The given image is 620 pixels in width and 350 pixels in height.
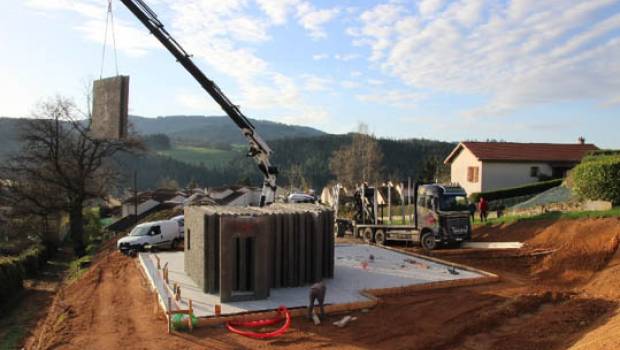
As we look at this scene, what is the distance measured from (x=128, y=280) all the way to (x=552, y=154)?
35.5 metres

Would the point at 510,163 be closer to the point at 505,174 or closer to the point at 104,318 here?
the point at 505,174

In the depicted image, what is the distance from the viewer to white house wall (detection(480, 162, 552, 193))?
39.2 meters

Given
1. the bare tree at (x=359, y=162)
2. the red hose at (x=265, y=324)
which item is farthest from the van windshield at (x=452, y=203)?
the bare tree at (x=359, y=162)

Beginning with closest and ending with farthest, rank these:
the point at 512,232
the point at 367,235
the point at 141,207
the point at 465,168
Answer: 1. the point at 512,232
2. the point at 367,235
3. the point at 465,168
4. the point at 141,207

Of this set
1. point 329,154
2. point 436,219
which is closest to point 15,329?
point 436,219

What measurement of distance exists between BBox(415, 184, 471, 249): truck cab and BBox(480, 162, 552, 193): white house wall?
1656 cm

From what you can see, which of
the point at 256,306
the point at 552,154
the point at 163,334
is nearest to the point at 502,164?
the point at 552,154

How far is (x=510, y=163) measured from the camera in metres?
39.5

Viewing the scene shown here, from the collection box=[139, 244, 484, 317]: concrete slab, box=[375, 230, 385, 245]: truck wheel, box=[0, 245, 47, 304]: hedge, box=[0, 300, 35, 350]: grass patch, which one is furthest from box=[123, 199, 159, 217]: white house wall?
box=[139, 244, 484, 317]: concrete slab

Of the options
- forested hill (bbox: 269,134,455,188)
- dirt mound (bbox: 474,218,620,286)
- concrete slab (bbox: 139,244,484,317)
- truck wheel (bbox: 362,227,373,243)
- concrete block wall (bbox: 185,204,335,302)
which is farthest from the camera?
forested hill (bbox: 269,134,455,188)

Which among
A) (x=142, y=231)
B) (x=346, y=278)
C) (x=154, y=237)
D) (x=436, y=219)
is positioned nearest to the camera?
(x=346, y=278)

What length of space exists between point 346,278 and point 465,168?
27.7 metres

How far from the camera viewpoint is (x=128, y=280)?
60.0ft

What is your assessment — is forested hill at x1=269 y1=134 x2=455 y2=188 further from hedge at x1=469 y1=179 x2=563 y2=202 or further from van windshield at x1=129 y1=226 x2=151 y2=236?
van windshield at x1=129 y1=226 x2=151 y2=236
